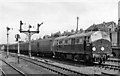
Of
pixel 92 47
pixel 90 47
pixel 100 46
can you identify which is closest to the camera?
pixel 92 47

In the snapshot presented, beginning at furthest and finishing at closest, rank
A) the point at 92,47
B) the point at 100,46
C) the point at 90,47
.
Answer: the point at 100,46
the point at 90,47
the point at 92,47

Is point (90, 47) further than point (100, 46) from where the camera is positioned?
No

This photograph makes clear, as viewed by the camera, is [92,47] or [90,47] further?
[90,47]

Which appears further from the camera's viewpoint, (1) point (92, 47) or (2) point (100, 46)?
(2) point (100, 46)

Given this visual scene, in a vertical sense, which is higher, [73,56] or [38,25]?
[38,25]

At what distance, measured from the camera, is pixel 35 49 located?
4909 centimetres

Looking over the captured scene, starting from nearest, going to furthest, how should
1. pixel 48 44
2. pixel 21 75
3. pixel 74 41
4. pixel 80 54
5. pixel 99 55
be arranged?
pixel 21 75 < pixel 99 55 < pixel 80 54 < pixel 74 41 < pixel 48 44

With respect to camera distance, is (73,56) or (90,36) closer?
(90,36)

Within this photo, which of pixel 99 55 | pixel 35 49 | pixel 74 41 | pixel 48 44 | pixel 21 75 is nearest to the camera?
pixel 21 75

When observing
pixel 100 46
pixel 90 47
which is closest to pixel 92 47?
pixel 90 47

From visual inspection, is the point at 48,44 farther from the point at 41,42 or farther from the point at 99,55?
the point at 99,55

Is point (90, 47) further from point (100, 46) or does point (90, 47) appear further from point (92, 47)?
point (100, 46)

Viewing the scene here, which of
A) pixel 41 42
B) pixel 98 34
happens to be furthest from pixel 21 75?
pixel 41 42

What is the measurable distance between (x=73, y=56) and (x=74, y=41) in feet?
6.10
